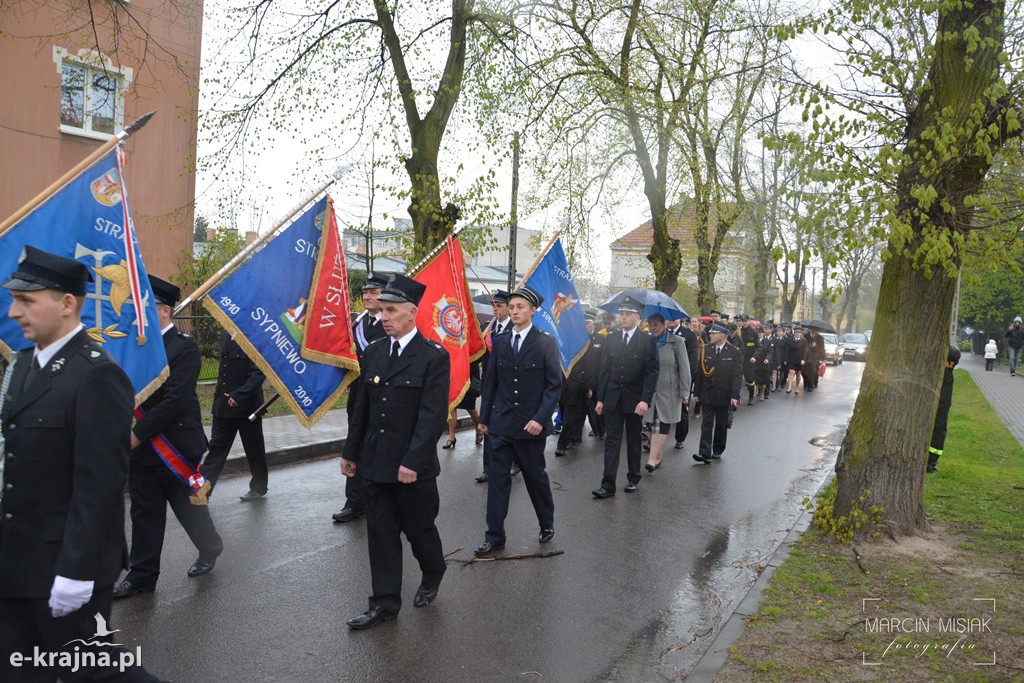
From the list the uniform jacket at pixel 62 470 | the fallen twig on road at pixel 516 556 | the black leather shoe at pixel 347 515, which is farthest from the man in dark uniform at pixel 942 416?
the uniform jacket at pixel 62 470

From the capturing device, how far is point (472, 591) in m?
5.75

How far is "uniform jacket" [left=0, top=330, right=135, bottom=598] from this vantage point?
10.0 ft

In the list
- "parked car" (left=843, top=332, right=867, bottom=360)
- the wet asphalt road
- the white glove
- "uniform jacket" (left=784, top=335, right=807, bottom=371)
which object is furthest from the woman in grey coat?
"parked car" (left=843, top=332, right=867, bottom=360)

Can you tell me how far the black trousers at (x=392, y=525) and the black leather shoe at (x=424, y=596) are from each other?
0.27m

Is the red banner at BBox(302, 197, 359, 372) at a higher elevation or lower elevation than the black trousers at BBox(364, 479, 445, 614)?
higher

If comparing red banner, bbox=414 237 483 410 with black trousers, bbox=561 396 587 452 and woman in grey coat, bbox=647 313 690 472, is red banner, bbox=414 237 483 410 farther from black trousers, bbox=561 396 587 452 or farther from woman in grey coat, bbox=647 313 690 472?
black trousers, bbox=561 396 587 452

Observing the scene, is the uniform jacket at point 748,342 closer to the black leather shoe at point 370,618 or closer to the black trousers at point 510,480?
the black trousers at point 510,480

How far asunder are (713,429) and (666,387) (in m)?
1.55

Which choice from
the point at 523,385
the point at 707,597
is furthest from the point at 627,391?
the point at 707,597

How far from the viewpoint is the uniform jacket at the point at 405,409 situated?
5.05 meters

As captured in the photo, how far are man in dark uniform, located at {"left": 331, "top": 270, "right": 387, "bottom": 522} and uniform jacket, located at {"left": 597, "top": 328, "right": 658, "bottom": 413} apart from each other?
265cm

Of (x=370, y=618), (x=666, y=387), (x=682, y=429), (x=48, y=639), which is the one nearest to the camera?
(x=48, y=639)

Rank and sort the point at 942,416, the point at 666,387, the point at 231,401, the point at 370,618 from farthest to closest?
the point at 666,387 < the point at 942,416 < the point at 231,401 < the point at 370,618

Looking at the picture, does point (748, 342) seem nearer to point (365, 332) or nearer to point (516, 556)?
point (365, 332)
